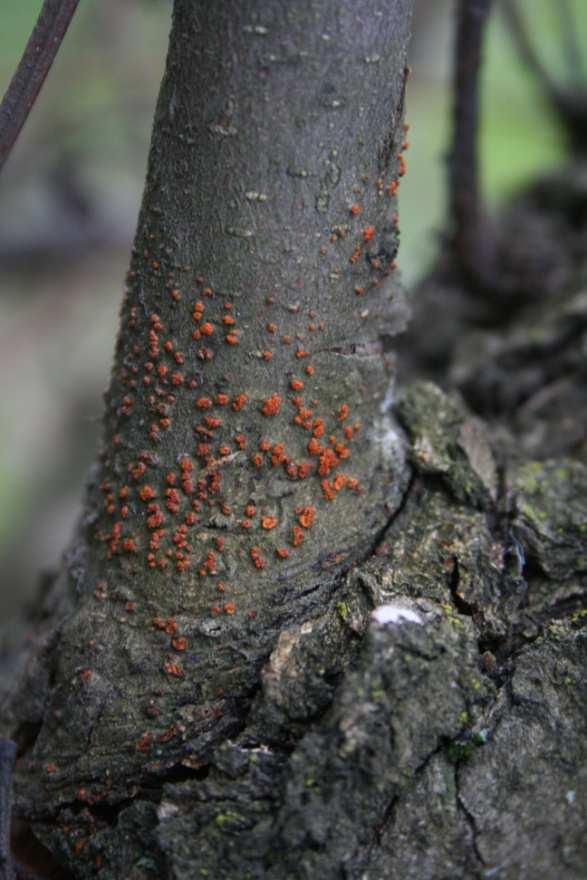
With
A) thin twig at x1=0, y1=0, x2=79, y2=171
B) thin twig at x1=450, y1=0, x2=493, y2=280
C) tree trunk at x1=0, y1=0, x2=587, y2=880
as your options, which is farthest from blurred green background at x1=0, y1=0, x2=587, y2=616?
thin twig at x1=0, y1=0, x2=79, y2=171

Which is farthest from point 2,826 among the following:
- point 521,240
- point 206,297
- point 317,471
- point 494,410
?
point 521,240

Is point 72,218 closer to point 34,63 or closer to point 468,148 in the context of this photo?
point 468,148

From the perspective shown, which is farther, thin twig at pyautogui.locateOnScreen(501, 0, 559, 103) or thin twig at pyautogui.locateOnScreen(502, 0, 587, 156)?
thin twig at pyautogui.locateOnScreen(502, 0, 587, 156)

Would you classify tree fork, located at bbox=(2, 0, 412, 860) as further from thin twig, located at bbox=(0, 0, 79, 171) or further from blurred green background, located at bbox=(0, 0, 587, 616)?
blurred green background, located at bbox=(0, 0, 587, 616)

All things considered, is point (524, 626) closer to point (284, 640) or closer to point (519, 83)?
point (284, 640)

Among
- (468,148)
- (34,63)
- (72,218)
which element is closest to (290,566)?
(34,63)

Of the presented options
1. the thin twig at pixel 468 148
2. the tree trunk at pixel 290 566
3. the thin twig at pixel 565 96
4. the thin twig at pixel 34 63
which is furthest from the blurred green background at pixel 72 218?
the thin twig at pixel 34 63

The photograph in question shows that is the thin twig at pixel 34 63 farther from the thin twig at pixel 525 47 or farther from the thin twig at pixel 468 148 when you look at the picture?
the thin twig at pixel 525 47
